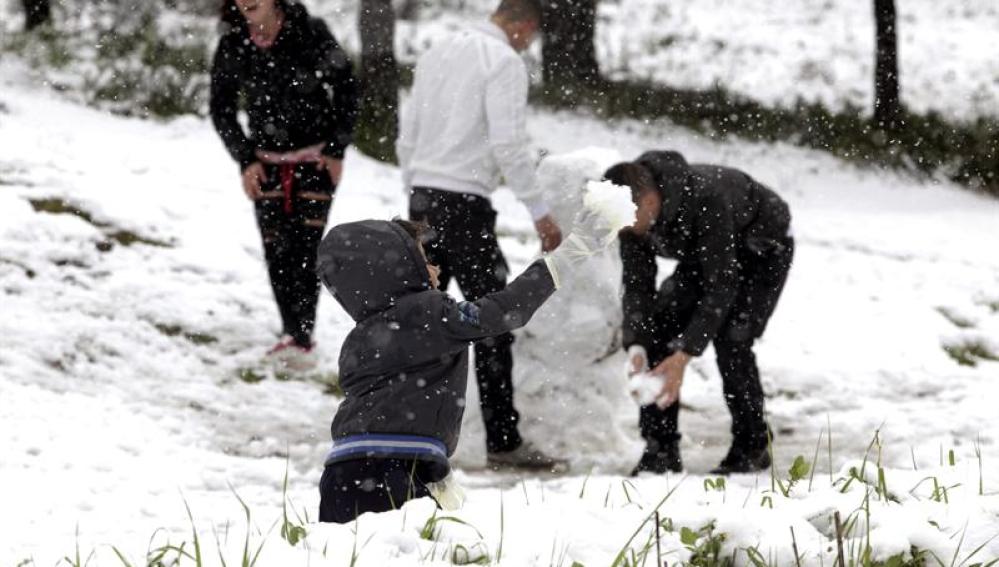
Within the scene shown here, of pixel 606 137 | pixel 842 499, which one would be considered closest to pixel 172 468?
pixel 842 499

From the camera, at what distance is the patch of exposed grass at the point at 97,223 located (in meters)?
7.89

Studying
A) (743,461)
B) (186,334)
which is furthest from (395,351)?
(186,334)

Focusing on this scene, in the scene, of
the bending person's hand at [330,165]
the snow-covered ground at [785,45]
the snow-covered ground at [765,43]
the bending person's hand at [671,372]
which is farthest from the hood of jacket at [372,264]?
the snow-covered ground at [785,45]

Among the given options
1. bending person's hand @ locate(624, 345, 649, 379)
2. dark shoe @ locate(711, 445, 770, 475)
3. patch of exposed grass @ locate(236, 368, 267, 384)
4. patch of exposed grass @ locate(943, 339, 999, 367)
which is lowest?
patch of exposed grass @ locate(943, 339, 999, 367)

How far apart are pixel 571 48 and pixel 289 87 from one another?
874cm

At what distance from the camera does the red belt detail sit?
253 inches

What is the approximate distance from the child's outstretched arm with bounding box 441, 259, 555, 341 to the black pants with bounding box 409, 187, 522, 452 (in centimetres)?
188

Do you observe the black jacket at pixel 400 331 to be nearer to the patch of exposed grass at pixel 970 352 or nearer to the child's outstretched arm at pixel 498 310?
the child's outstretched arm at pixel 498 310

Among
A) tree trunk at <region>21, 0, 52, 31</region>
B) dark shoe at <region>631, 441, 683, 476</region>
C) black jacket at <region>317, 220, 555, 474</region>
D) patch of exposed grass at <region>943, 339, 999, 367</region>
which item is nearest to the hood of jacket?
black jacket at <region>317, 220, 555, 474</region>

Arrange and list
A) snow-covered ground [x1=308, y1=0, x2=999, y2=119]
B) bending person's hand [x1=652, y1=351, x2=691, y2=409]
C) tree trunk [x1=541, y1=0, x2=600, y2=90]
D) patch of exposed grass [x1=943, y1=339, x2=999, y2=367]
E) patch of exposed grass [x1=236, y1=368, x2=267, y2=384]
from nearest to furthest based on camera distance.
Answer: bending person's hand [x1=652, y1=351, x2=691, y2=409] → patch of exposed grass [x1=236, y1=368, x2=267, y2=384] → patch of exposed grass [x1=943, y1=339, x2=999, y2=367] → tree trunk [x1=541, y1=0, x2=600, y2=90] → snow-covered ground [x1=308, y1=0, x2=999, y2=119]

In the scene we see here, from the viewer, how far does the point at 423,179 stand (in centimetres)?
559

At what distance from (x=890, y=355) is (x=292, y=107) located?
13.9ft

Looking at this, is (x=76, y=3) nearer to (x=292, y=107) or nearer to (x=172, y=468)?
(x=292, y=107)

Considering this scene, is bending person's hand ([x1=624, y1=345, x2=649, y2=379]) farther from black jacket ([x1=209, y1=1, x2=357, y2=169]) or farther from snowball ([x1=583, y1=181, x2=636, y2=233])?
black jacket ([x1=209, y1=1, x2=357, y2=169])
